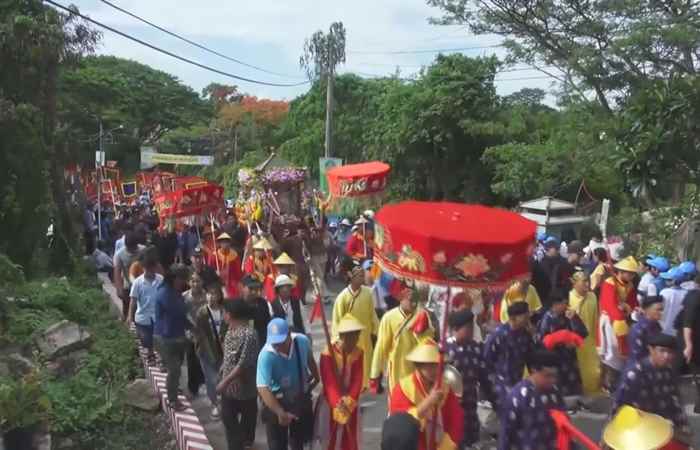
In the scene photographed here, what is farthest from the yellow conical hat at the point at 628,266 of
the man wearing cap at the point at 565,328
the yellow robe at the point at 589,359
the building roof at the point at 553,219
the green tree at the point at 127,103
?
the green tree at the point at 127,103

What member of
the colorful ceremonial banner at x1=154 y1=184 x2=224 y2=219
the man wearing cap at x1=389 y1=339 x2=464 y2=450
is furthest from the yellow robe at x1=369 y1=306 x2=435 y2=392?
the colorful ceremonial banner at x1=154 y1=184 x2=224 y2=219

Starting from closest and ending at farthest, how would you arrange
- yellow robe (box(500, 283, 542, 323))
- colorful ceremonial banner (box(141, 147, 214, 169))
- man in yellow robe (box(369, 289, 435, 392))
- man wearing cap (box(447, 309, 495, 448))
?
1. man wearing cap (box(447, 309, 495, 448))
2. man in yellow robe (box(369, 289, 435, 392))
3. yellow robe (box(500, 283, 542, 323))
4. colorful ceremonial banner (box(141, 147, 214, 169))

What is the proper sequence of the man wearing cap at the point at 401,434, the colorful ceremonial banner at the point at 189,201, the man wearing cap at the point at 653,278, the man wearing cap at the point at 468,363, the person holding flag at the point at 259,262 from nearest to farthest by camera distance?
the man wearing cap at the point at 401,434 < the man wearing cap at the point at 468,363 < the man wearing cap at the point at 653,278 < the person holding flag at the point at 259,262 < the colorful ceremonial banner at the point at 189,201

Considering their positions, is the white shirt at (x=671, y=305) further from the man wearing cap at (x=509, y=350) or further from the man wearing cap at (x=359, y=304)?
the man wearing cap at (x=359, y=304)

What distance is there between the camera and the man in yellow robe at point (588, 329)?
836 cm

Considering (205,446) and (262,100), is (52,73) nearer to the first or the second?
(205,446)

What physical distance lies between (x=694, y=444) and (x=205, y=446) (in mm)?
4577

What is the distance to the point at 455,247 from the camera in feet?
14.5

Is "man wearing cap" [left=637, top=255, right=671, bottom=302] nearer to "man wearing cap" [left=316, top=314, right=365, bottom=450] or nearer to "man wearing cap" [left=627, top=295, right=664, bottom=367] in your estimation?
"man wearing cap" [left=627, top=295, right=664, bottom=367]

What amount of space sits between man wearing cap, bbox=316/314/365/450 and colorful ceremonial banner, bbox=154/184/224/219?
28.5ft

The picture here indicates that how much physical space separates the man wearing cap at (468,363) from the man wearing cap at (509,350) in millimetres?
87

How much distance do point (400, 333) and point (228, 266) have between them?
17.5 feet

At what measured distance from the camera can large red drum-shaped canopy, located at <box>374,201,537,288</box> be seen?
4.43 meters

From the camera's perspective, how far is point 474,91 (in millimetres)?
24078
